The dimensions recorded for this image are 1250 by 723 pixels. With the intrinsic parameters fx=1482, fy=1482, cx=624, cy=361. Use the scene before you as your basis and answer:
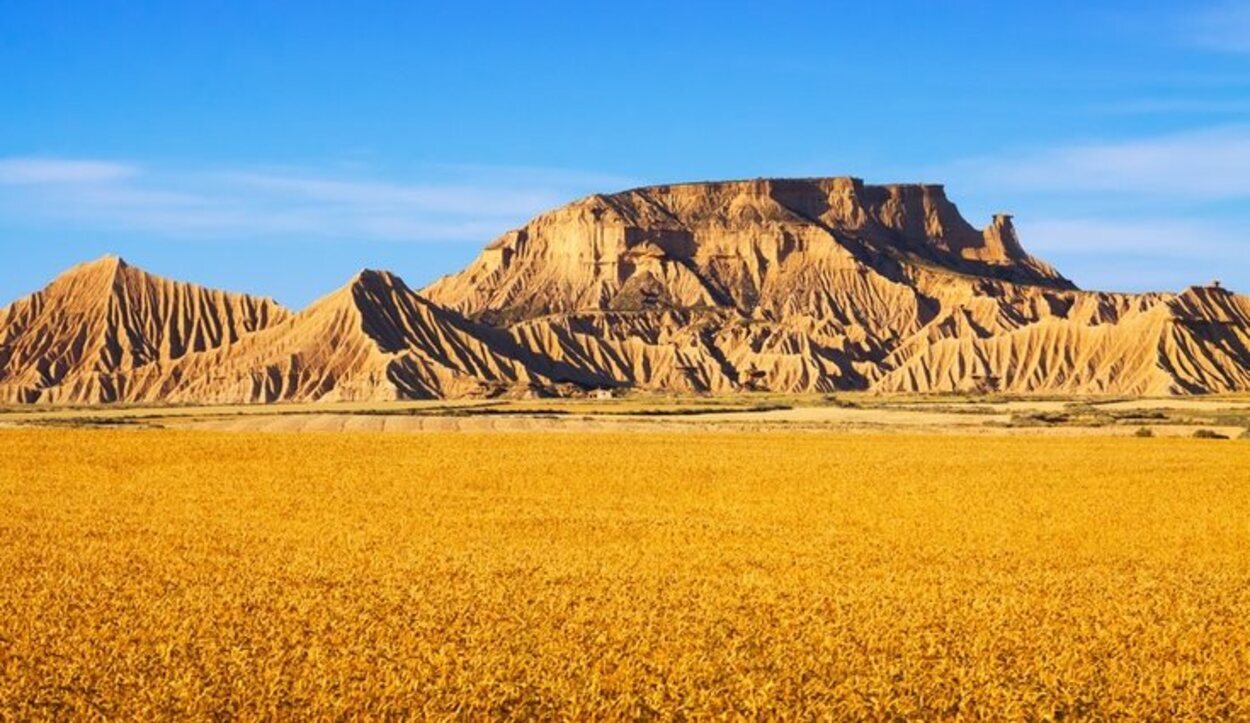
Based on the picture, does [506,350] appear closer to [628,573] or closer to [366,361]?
[366,361]

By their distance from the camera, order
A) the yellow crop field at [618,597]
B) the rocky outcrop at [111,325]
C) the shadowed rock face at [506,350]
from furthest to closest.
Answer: the rocky outcrop at [111,325]
the shadowed rock face at [506,350]
the yellow crop field at [618,597]

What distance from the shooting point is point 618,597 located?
17031mm

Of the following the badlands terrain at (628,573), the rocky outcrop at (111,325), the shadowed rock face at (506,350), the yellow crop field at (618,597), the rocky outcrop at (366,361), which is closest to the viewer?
the yellow crop field at (618,597)

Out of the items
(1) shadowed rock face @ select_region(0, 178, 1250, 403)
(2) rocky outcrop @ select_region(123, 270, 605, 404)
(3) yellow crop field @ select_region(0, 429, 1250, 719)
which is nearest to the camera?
(3) yellow crop field @ select_region(0, 429, 1250, 719)

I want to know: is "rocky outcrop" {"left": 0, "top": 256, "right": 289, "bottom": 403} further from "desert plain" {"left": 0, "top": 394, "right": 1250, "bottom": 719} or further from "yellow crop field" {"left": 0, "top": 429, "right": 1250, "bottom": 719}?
"yellow crop field" {"left": 0, "top": 429, "right": 1250, "bottom": 719}

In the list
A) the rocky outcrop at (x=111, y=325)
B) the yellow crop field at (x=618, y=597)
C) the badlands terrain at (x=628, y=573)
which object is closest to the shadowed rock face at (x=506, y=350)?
the rocky outcrop at (x=111, y=325)

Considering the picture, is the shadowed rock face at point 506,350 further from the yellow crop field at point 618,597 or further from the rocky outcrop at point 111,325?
the yellow crop field at point 618,597

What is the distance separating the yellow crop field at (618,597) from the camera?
481 inches

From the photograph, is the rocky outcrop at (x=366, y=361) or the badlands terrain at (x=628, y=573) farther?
the rocky outcrop at (x=366, y=361)

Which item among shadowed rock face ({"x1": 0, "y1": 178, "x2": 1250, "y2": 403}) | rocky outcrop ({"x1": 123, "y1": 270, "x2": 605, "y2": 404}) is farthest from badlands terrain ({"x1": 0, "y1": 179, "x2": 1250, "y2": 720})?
shadowed rock face ({"x1": 0, "y1": 178, "x2": 1250, "y2": 403})

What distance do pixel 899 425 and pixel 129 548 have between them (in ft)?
194

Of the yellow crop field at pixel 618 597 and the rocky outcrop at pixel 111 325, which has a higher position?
the rocky outcrop at pixel 111 325

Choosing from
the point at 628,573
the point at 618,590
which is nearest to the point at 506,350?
the point at 628,573

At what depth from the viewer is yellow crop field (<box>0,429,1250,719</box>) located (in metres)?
12.2
